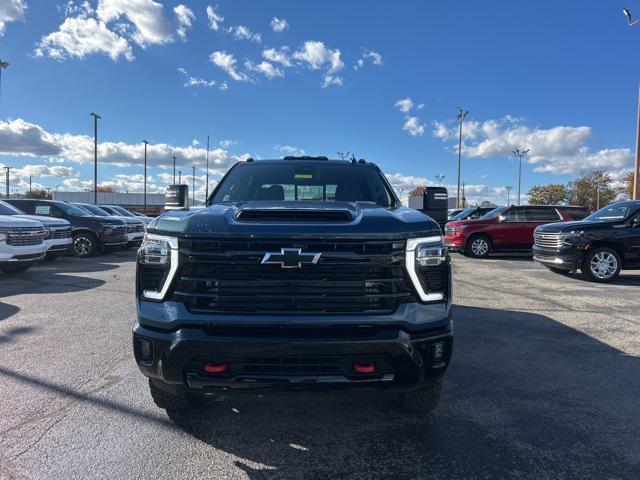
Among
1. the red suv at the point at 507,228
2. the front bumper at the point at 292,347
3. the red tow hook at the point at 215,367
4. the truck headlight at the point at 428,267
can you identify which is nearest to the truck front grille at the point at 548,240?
the red suv at the point at 507,228

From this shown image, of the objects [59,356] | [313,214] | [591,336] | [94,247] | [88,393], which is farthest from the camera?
[94,247]

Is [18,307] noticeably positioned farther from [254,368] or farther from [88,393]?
[254,368]

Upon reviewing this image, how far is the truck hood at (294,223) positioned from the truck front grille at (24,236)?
26.3 feet

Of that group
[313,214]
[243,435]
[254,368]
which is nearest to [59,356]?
[243,435]

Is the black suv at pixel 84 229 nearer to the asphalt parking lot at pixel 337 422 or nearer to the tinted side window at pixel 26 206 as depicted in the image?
the tinted side window at pixel 26 206

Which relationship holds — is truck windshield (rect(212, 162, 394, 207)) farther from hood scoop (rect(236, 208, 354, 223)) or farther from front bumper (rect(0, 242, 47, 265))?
front bumper (rect(0, 242, 47, 265))

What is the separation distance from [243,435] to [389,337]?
1250 mm

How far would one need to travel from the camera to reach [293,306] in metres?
2.69

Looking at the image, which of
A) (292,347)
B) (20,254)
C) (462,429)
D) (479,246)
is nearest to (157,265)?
(292,347)

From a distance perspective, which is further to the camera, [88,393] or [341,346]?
[88,393]

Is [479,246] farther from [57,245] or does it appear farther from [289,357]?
[289,357]


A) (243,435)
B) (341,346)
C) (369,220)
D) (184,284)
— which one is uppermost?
(369,220)

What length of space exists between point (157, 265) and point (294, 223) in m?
0.85

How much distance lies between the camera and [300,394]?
2.61 meters
